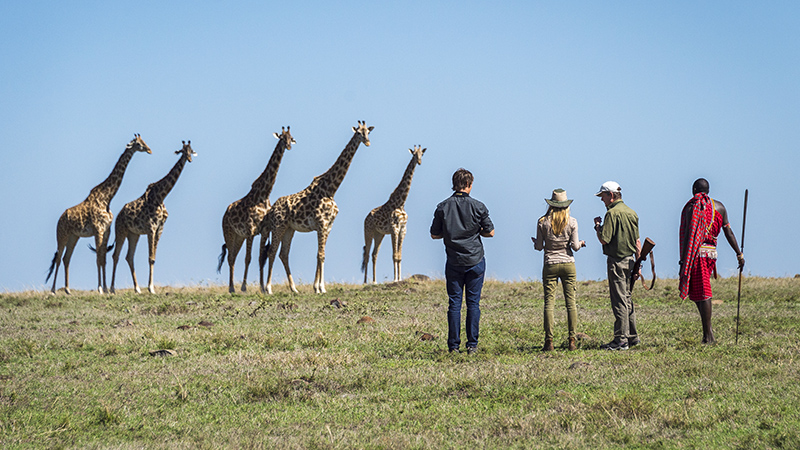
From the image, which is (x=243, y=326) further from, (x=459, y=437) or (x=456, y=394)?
(x=459, y=437)

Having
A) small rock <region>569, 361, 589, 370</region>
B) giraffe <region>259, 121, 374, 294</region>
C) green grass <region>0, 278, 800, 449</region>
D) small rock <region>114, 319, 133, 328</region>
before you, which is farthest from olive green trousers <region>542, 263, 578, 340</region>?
giraffe <region>259, 121, 374, 294</region>

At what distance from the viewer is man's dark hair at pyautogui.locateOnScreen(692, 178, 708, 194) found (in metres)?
9.78

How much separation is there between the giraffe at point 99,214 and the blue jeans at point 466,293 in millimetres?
16944

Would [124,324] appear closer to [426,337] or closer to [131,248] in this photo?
[426,337]

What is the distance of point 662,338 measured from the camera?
10.5 m

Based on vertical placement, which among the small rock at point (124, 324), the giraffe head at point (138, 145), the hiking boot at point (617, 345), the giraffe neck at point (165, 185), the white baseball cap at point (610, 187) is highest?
the giraffe head at point (138, 145)

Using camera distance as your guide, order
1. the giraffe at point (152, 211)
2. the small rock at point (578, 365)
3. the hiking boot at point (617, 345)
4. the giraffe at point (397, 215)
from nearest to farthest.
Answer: the small rock at point (578, 365)
the hiking boot at point (617, 345)
the giraffe at point (152, 211)
the giraffe at point (397, 215)

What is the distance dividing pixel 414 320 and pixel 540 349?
3545 millimetres

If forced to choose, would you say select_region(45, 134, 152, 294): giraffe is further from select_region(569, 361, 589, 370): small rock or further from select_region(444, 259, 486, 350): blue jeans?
select_region(569, 361, 589, 370): small rock

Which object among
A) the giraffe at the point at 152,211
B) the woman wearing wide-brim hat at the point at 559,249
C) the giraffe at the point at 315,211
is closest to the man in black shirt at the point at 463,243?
the woman wearing wide-brim hat at the point at 559,249

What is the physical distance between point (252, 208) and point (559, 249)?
1429 cm

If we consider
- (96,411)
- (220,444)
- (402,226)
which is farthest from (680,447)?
(402,226)

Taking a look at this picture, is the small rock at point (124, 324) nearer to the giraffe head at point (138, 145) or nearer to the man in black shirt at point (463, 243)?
the man in black shirt at point (463, 243)

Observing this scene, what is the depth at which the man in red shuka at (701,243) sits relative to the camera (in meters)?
9.66
